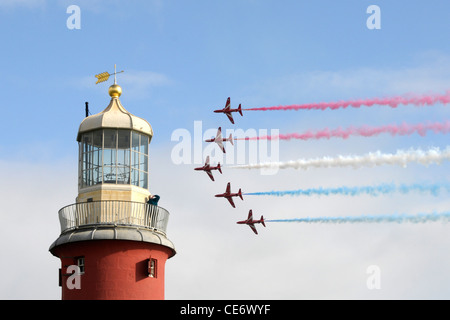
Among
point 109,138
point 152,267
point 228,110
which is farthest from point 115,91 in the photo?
point 228,110

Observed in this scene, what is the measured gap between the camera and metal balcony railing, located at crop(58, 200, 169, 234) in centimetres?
6912

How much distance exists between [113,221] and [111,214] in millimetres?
398

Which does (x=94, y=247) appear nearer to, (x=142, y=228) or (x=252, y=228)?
(x=142, y=228)

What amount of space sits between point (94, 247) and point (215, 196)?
24.1 meters

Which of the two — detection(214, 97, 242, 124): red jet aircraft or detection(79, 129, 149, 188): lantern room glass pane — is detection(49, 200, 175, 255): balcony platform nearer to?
detection(79, 129, 149, 188): lantern room glass pane

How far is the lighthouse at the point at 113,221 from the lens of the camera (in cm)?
6769

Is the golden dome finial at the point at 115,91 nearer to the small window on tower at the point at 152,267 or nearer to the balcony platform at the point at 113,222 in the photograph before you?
the balcony platform at the point at 113,222

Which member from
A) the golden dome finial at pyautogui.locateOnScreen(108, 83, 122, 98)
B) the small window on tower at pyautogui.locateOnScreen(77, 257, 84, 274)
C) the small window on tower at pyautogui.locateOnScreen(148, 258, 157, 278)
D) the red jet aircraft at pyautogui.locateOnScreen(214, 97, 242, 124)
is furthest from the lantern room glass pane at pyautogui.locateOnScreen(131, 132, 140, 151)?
the red jet aircraft at pyautogui.locateOnScreen(214, 97, 242, 124)

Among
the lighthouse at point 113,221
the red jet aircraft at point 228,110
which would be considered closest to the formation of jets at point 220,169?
the red jet aircraft at point 228,110

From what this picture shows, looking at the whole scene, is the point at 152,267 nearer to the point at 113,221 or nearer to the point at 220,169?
the point at 113,221

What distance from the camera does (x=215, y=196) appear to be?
91188mm
